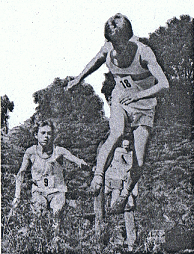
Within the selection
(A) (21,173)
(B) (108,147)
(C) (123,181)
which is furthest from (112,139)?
(A) (21,173)

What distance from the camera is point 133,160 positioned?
4844mm

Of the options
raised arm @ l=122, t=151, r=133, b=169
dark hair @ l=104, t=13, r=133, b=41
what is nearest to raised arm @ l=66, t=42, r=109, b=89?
dark hair @ l=104, t=13, r=133, b=41

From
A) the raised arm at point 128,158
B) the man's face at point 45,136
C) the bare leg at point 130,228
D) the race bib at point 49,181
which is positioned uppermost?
the man's face at point 45,136

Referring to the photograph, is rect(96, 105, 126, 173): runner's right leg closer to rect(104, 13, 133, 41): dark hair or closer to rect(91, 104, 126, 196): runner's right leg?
rect(91, 104, 126, 196): runner's right leg

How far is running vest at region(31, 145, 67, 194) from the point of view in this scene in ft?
16.7

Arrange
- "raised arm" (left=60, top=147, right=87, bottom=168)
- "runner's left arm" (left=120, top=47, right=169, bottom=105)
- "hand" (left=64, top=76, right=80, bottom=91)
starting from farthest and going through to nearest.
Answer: "hand" (left=64, top=76, right=80, bottom=91) < "raised arm" (left=60, top=147, right=87, bottom=168) < "runner's left arm" (left=120, top=47, right=169, bottom=105)

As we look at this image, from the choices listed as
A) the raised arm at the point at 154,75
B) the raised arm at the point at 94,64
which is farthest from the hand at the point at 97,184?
the raised arm at the point at 94,64

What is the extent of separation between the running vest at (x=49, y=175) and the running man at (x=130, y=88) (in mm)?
360

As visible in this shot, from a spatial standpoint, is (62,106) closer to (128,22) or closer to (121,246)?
(128,22)

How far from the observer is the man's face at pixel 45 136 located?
5117 millimetres

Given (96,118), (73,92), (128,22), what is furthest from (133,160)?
(128,22)

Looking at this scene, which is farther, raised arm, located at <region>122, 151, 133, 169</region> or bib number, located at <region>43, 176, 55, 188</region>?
bib number, located at <region>43, 176, 55, 188</region>

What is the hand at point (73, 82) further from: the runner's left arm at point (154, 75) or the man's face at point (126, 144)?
the man's face at point (126, 144)

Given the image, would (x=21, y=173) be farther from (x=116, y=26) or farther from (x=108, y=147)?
(x=116, y=26)
